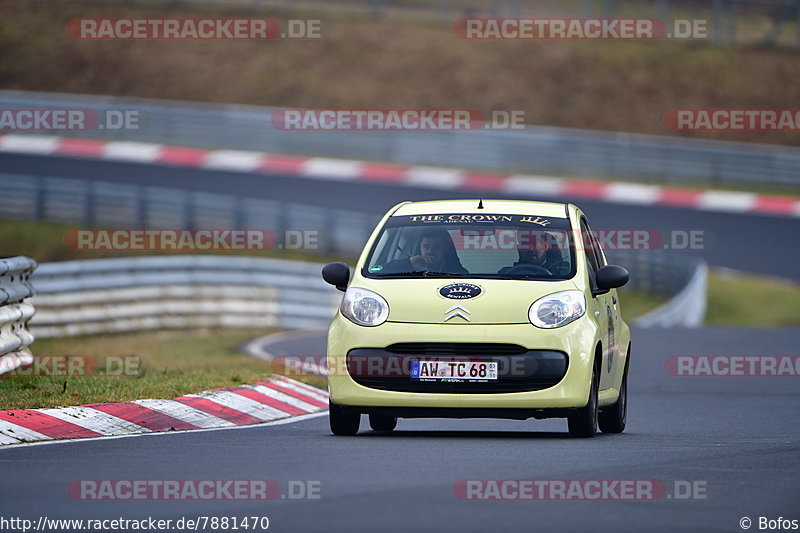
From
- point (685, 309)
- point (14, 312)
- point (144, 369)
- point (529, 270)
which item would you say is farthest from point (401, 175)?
point (529, 270)

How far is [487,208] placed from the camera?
1231cm

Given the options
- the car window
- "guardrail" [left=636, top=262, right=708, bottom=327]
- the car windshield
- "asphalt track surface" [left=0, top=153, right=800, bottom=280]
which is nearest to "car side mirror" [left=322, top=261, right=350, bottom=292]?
the car windshield

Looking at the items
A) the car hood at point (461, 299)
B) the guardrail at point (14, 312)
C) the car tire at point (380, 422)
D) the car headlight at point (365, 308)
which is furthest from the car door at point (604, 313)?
A: the guardrail at point (14, 312)

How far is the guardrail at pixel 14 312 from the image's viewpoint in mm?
13812

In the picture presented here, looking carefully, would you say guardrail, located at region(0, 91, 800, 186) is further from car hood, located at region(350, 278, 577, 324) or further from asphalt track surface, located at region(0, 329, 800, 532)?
car hood, located at region(350, 278, 577, 324)

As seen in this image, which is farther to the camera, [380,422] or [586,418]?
[380,422]

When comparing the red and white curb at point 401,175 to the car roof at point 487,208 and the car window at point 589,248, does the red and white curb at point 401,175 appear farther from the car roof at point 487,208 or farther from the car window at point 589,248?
the car roof at point 487,208

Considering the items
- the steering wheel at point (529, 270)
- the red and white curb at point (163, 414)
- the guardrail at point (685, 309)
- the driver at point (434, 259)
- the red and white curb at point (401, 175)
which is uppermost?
the red and white curb at point (401, 175)

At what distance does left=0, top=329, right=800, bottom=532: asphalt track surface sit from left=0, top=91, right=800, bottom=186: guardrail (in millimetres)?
21813

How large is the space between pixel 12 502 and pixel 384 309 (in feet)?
12.5

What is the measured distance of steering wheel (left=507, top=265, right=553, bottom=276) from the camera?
11664mm

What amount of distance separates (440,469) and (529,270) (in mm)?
2755

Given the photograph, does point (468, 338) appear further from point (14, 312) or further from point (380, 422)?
point (14, 312)

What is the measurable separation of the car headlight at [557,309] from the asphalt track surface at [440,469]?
78 cm
